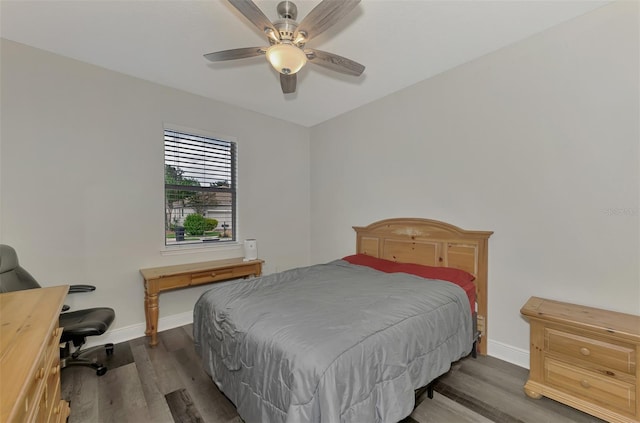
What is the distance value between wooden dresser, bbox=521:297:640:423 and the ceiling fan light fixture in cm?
230

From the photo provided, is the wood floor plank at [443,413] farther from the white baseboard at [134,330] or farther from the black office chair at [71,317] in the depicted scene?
the white baseboard at [134,330]

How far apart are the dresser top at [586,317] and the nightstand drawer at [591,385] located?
0.99 ft

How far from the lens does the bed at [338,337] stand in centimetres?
125

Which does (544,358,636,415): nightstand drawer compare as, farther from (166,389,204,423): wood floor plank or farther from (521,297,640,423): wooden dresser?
(166,389,204,423): wood floor plank

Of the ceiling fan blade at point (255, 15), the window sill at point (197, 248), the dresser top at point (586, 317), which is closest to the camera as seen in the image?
the ceiling fan blade at point (255, 15)

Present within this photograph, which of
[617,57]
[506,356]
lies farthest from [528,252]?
[617,57]

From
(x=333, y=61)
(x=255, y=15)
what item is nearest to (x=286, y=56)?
(x=255, y=15)

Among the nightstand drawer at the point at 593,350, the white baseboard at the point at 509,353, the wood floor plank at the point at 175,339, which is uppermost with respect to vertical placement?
the nightstand drawer at the point at 593,350

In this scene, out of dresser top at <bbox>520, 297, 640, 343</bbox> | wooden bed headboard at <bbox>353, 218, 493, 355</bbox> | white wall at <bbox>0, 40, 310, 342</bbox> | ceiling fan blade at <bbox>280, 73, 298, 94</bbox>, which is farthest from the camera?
wooden bed headboard at <bbox>353, 218, 493, 355</bbox>

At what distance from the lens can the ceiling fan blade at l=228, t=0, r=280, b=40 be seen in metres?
1.51

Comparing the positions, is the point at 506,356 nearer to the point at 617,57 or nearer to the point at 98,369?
the point at 617,57

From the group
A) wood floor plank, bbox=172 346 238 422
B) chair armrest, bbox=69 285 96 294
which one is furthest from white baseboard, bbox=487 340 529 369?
chair armrest, bbox=69 285 96 294

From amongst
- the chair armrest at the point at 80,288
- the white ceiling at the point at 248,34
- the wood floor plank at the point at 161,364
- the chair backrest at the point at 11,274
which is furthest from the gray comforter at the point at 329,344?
the white ceiling at the point at 248,34

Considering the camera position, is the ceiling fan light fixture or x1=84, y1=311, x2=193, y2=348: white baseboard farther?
x1=84, y1=311, x2=193, y2=348: white baseboard
